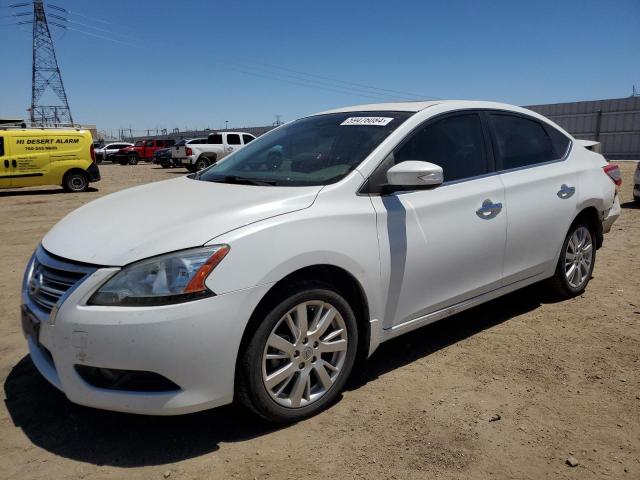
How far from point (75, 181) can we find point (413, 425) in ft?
48.7

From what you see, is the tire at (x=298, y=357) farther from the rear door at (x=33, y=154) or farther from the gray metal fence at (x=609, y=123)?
the gray metal fence at (x=609, y=123)

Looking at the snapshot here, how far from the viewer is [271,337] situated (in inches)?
101

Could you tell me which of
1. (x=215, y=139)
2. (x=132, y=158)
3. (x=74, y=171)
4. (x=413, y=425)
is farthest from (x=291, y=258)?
(x=132, y=158)

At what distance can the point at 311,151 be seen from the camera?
348cm

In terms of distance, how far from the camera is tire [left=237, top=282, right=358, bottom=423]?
252 cm

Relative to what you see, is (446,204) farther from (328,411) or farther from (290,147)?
(328,411)

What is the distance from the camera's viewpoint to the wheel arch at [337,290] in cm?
250

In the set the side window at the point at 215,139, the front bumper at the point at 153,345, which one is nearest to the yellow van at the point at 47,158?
the side window at the point at 215,139

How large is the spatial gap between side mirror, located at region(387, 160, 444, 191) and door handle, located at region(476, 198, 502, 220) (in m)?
0.69

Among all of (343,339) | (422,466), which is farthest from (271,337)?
(422,466)

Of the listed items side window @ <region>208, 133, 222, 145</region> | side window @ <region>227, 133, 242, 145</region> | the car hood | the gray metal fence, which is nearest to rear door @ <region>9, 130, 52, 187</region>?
side window @ <region>208, 133, 222, 145</region>

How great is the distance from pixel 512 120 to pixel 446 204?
128 centimetres

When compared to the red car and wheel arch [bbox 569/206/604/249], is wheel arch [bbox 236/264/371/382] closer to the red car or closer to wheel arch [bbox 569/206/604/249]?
wheel arch [bbox 569/206/604/249]

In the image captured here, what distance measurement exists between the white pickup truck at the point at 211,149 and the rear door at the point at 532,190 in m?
18.6
